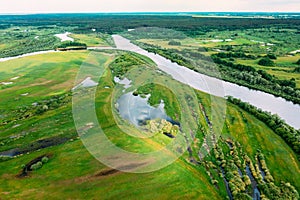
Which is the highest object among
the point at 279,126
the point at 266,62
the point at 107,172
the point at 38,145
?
the point at 266,62

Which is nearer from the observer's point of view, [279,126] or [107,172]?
[107,172]

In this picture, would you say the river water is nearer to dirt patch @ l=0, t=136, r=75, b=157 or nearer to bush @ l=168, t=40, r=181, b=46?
bush @ l=168, t=40, r=181, b=46

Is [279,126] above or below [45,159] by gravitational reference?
above

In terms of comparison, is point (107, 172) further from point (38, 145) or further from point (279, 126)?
point (279, 126)

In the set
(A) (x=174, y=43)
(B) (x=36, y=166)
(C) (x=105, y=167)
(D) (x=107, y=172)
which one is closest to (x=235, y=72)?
(A) (x=174, y=43)

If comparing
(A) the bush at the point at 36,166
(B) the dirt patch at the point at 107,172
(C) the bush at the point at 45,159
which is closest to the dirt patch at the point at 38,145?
(C) the bush at the point at 45,159

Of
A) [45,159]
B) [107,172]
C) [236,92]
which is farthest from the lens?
[236,92]
